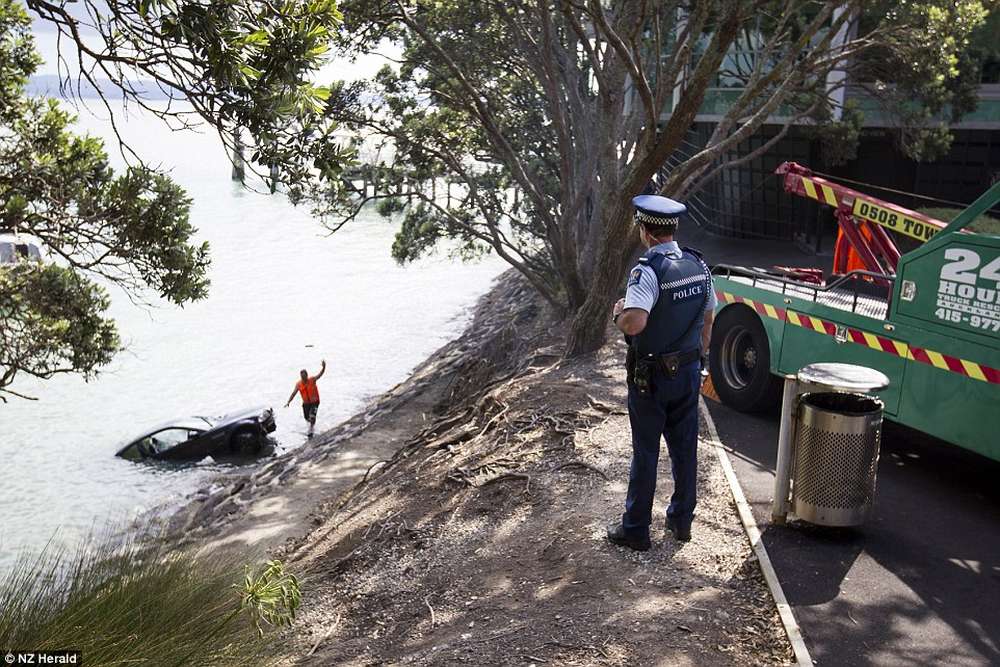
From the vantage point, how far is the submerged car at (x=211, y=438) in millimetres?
20750

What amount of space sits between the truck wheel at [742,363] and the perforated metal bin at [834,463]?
325 centimetres

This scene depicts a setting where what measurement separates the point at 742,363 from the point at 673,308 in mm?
4786

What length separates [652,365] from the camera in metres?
6.16

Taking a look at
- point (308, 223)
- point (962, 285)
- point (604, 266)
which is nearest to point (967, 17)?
point (604, 266)

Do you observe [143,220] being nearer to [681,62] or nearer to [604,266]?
[604,266]

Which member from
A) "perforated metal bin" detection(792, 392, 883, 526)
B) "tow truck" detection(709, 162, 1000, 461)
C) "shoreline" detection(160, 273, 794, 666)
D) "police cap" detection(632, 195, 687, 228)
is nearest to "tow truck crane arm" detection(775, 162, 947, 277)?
"tow truck" detection(709, 162, 1000, 461)

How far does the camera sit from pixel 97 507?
2011 cm

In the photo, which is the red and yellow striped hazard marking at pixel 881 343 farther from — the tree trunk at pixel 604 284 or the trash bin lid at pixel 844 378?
the tree trunk at pixel 604 284

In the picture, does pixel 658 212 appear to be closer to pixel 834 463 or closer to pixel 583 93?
pixel 834 463

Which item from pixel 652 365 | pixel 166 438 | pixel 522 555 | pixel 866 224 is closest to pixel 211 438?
pixel 166 438

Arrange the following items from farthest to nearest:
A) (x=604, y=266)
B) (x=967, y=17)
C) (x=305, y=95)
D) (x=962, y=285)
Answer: (x=967, y=17) → (x=604, y=266) → (x=962, y=285) → (x=305, y=95)

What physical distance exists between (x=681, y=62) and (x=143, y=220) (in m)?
7.08

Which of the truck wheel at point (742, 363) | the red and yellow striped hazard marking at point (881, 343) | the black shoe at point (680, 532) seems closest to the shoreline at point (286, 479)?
the truck wheel at point (742, 363)

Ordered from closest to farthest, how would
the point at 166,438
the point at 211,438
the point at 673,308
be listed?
the point at 673,308
the point at 211,438
the point at 166,438
